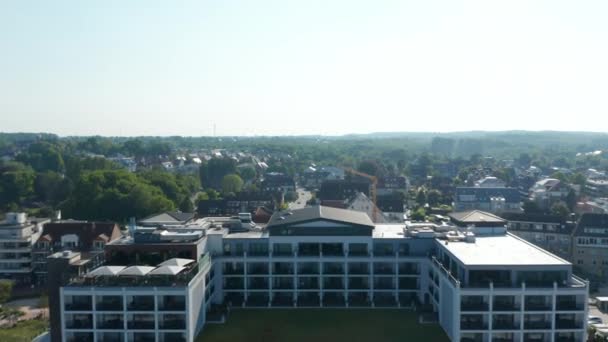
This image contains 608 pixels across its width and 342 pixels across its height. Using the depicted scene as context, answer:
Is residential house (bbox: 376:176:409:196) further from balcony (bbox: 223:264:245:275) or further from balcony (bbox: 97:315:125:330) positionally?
balcony (bbox: 97:315:125:330)

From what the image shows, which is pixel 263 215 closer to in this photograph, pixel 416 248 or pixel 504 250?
pixel 416 248

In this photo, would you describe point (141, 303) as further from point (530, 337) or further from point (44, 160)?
point (44, 160)

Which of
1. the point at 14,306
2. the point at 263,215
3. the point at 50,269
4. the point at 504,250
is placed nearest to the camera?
the point at 50,269

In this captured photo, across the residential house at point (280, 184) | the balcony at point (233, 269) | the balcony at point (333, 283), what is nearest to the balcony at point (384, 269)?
the balcony at point (333, 283)

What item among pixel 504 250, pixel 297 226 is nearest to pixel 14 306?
pixel 297 226

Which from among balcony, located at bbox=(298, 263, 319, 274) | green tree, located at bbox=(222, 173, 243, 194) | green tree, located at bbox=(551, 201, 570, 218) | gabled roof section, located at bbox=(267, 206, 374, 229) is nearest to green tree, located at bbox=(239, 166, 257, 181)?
green tree, located at bbox=(222, 173, 243, 194)

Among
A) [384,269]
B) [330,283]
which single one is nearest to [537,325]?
[384,269]
